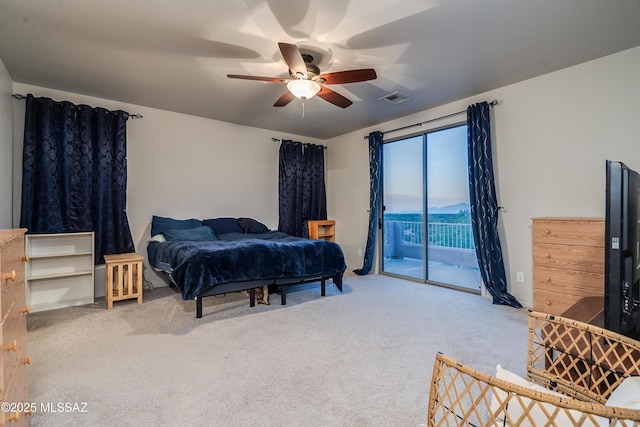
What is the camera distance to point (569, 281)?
2.67 meters

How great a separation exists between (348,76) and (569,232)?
2488 millimetres

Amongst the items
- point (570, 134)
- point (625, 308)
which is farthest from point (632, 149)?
point (625, 308)

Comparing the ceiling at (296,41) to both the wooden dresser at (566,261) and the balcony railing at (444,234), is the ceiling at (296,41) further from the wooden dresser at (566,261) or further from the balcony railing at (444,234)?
the balcony railing at (444,234)

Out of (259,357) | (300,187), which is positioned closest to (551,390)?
(259,357)

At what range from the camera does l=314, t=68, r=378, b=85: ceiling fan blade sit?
2.42m

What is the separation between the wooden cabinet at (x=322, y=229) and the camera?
542cm

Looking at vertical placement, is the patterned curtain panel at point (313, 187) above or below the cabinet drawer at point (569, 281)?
above

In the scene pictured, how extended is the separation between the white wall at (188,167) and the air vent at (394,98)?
226 cm

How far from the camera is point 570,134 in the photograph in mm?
2984

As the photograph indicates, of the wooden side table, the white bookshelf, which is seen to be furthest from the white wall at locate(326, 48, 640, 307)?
the white bookshelf

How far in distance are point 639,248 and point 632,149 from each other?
2124 millimetres

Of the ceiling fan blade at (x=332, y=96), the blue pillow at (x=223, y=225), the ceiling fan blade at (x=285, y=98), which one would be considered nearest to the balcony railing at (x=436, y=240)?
the ceiling fan blade at (x=332, y=96)

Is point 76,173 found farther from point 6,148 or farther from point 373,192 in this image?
point 373,192

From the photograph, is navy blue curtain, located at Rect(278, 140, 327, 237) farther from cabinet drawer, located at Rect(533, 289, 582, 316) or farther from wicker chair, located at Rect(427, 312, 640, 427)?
wicker chair, located at Rect(427, 312, 640, 427)
